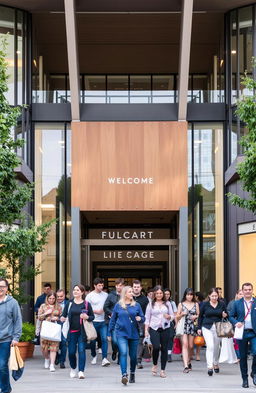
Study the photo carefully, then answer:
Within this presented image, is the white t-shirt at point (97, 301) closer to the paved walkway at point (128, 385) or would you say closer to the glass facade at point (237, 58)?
the paved walkway at point (128, 385)

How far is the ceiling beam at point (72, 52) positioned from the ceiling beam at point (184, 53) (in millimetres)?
3039

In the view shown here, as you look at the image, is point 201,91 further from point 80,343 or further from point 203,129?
point 80,343

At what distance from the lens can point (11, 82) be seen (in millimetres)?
24141

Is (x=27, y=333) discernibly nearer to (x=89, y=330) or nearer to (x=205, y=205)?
(x=89, y=330)

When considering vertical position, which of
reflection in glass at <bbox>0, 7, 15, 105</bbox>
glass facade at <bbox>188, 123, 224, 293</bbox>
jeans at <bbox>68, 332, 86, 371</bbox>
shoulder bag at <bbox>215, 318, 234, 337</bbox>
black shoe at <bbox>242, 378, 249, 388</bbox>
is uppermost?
reflection in glass at <bbox>0, 7, 15, 105</bbox>

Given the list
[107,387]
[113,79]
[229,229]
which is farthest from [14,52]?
[107,387]

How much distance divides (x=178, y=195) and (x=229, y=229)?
232 cm

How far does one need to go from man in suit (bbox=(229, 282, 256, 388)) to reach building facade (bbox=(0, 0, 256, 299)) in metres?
9.49

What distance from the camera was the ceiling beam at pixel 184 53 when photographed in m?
22.3

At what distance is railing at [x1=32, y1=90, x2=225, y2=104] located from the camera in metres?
24.8

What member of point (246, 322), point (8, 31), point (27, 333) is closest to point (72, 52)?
point (8, 31)

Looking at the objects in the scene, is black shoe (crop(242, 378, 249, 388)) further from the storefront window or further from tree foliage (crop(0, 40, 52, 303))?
the storefront window

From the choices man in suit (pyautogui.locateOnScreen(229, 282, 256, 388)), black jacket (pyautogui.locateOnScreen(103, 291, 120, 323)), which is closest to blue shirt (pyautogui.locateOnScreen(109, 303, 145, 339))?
man in suit (pyautogui.locateOnScreen(229, 282, 256, 388))

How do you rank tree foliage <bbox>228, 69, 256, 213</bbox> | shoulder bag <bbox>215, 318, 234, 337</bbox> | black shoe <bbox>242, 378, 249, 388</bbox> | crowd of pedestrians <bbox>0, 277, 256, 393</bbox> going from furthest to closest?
1. tree foliage <bbox>228, 69, 256, 213</bbox>
2. shoulder bag <bbox>215, 318, 234, 337</bbox>
3. crowd of pedestrians <bbox>0, 277, 256, 393</bbox>
4. black shoe <bbox>242, 378, 249, 388</bbox>
